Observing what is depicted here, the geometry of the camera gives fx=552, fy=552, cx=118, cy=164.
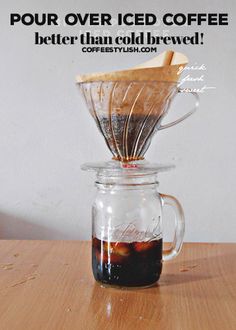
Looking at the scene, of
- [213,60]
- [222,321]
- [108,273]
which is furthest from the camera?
[213,60]

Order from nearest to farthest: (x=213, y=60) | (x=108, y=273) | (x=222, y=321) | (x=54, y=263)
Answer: (x=222, y=321) < (x=108, y=273) < (x=54, y=263) < (x=213, y=60)

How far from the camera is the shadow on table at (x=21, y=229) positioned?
2658mm

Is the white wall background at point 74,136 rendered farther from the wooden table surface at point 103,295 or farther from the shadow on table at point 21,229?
the wooden table surface at point 103,295

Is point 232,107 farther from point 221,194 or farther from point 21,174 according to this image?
point 21,174

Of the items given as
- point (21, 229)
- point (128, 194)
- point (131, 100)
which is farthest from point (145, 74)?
point (21, 229)

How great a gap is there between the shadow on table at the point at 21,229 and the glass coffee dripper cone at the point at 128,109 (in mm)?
1746

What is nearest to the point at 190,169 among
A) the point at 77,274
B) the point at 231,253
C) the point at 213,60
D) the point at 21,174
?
the point at 213,60

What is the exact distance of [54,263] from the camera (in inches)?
42.0

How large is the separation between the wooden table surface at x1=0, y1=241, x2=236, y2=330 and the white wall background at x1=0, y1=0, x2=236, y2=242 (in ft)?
4.78

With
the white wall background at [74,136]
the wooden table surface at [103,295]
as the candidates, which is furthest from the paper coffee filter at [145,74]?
the white wall background at [74,136]

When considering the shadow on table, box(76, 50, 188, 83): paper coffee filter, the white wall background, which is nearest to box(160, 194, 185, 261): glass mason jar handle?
box(76, 50, 188, 83): paper coffee filter

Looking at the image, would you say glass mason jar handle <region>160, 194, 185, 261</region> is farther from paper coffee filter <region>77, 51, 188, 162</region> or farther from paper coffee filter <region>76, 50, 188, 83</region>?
paper coffee filter <region>76, 50, 188, 83</region>

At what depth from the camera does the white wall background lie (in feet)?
8.41

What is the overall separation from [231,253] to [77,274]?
35 centimetres
